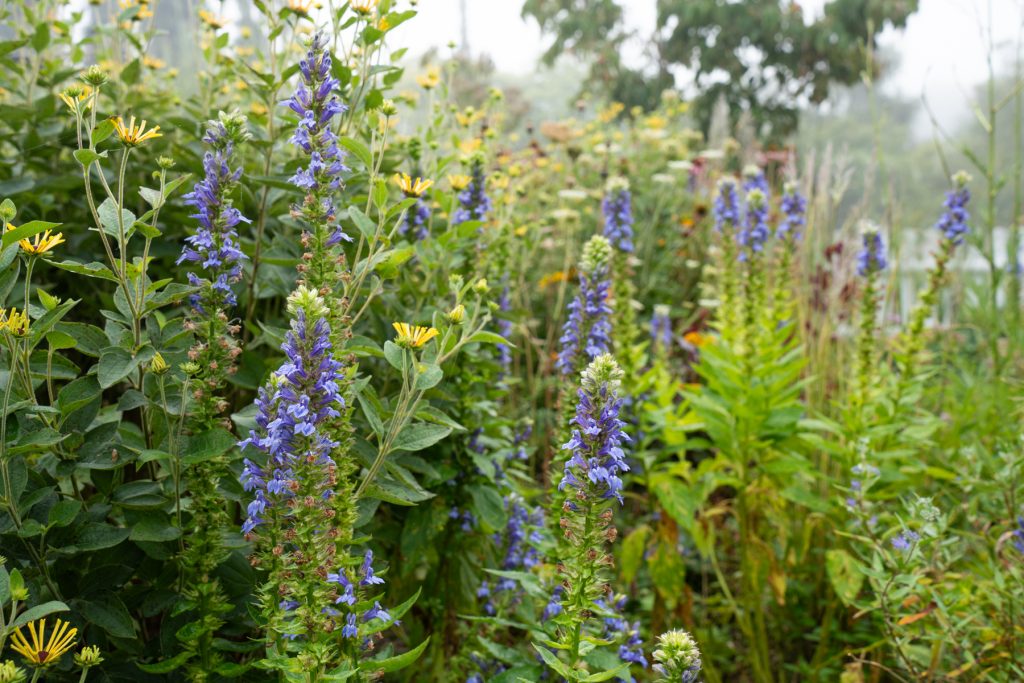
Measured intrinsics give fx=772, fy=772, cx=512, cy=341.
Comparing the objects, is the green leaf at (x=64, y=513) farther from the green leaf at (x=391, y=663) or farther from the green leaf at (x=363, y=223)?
the green leaf at (x=363, y=223)

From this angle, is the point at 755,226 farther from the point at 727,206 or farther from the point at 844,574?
the point at 844,574

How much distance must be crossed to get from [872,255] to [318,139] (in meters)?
2.07

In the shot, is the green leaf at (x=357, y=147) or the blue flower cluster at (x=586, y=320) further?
the blue flower cluster at (x=586, y=320)

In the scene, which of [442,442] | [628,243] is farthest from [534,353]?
[442,442]

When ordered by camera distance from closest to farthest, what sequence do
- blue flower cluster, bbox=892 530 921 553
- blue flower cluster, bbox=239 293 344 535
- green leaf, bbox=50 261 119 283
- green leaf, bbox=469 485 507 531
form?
blue flower cluster, bbox=239 293 344 535 < green leaf, bbox=50 261 119 283 < blue flower cluster, bbox=892 530 921 553 < green leaf, bbox=469 485 507 531

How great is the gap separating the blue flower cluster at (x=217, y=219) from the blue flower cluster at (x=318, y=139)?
122mm

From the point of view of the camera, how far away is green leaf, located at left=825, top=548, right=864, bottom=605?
2297 mm

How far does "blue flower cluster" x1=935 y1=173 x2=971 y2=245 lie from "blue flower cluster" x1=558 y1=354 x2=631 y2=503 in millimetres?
2002

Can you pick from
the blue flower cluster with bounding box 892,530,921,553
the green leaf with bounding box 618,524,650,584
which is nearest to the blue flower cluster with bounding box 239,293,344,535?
the blue flower cluster with bounding box 892,530,921,553

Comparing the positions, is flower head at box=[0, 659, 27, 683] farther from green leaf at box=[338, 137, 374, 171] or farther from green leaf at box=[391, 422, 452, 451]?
green leaf at box=[338, 137, 374, 171]

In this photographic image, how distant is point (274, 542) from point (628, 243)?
5.95 feet

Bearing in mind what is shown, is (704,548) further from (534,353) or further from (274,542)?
(534,353)

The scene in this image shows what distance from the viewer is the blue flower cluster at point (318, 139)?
1470mm

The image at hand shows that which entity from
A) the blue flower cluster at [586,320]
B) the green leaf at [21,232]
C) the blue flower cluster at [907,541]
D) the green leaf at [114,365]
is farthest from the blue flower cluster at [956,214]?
the green leaf at [21,232]
